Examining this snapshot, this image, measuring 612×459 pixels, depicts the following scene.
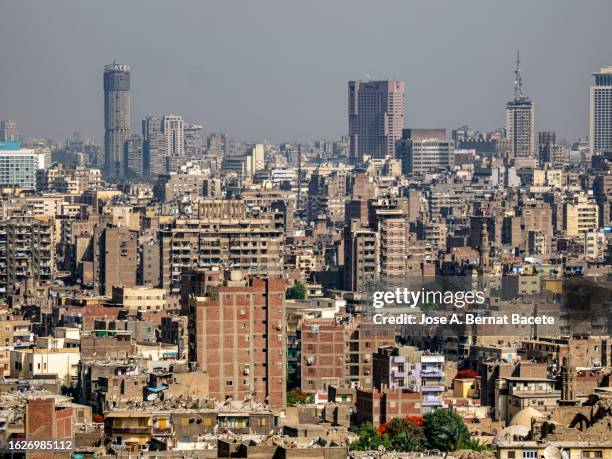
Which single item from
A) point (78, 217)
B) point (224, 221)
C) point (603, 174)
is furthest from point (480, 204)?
point (224, 221)

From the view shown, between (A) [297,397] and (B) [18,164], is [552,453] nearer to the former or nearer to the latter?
(A) [297,397]

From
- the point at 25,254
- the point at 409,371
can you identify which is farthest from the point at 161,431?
the point at 25,254

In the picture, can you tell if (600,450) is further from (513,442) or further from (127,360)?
(127,360)

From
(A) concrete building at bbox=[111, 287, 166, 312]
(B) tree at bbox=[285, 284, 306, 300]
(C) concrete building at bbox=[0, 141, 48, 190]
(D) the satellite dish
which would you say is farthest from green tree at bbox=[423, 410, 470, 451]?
(C) concrete building at bbox=[0, 141, 48, 190]

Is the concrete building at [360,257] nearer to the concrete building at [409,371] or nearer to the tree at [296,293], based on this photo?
the tree at [296,293]

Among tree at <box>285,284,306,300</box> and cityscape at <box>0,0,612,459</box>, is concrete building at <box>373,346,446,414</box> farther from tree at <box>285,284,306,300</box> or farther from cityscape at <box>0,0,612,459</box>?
tree at <box>285,284,306,300</box>

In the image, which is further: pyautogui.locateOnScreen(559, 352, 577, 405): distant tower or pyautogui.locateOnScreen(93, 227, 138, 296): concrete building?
pyautogui.locateOnScreen(93, 227, 138, 296): concrete building
